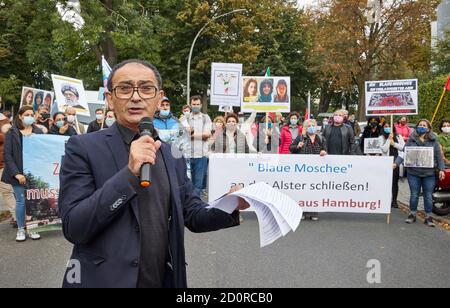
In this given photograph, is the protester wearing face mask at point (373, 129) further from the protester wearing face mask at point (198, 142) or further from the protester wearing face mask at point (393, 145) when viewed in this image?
the protester wearing face mask at point (198, 142)

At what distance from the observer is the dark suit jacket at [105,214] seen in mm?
1746

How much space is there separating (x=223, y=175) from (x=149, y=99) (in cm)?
610

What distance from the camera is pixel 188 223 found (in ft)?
7.77

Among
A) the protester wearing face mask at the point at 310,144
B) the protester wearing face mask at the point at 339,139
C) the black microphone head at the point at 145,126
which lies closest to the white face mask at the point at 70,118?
the protester wearing face mask at the point at 310,144

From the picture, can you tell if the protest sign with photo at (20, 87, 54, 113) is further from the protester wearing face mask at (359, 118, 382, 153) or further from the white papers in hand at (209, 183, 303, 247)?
the white papers in hand at (209, 183, 303, 247)

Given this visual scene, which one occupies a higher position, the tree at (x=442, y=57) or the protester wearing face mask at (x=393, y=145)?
the tree at (x=442, y=57)

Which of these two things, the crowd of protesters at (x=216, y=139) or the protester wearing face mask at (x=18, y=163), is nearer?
the protester wearing face mask at (x=18, y=163)

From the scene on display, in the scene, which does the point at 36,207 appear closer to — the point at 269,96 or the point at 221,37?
the point at 269,96

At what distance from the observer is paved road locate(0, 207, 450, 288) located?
4.91 m

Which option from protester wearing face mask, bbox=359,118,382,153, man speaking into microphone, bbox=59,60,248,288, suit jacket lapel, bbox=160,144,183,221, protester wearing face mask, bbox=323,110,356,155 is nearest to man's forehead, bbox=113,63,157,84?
man speaking into microphone, bbox=59,60,248,288

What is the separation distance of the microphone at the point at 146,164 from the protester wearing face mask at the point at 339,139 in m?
7.44

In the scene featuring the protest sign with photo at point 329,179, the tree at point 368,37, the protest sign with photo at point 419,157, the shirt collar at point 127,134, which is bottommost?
the protest sign with photo at point 329,179

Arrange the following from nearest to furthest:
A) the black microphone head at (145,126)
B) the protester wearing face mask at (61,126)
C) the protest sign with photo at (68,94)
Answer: the black microphone head at (145,126) < the protester wearing face mask at (61,126) < the protest sign with photo at (68,94)
